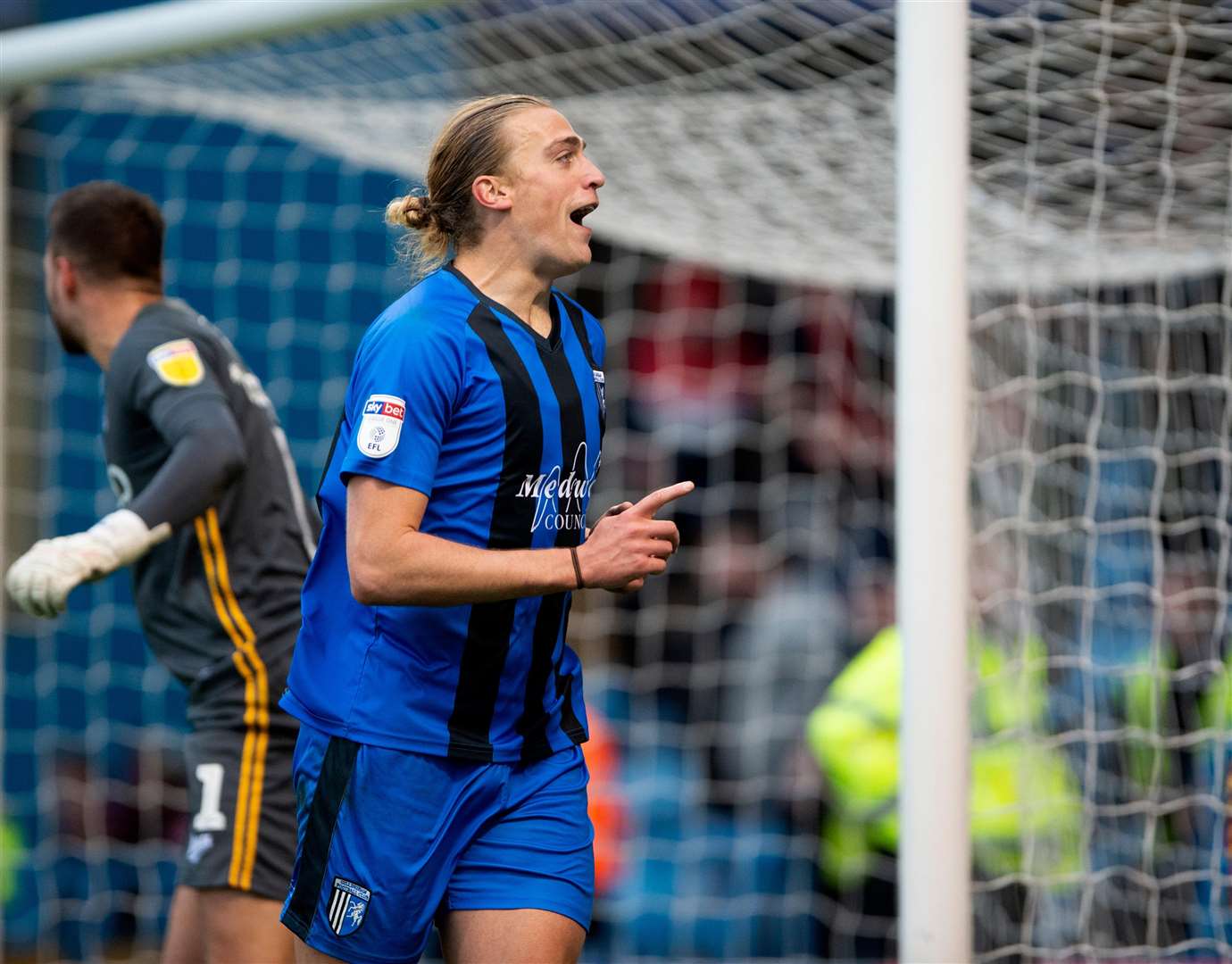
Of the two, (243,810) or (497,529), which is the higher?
(497,529)

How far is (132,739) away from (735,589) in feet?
9.49

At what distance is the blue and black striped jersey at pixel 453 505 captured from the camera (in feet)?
6.87

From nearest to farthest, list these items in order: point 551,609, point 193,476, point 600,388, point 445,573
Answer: point 445,573 < point 551,609 < point 600,388 < point 193,476

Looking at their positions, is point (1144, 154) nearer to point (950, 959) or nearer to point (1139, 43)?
point (1139, 43)

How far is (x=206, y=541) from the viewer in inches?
116

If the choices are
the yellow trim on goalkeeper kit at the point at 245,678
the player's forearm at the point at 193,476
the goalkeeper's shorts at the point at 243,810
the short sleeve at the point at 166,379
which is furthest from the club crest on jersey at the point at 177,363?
the goalkeeper's shorts at the point at 243,810

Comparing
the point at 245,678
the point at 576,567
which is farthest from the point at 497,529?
the point at 245,678

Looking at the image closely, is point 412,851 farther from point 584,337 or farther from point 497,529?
point 584,337

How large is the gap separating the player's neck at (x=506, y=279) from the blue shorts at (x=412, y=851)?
2.28 ft

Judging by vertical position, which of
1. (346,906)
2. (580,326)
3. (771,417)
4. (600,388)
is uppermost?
(771,417)

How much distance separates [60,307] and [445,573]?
1.54m

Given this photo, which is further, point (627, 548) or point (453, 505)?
point (453, 505)

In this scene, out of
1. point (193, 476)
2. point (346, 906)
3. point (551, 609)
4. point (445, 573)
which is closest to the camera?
point (445, 573)

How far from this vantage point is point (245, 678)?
2953 mm
